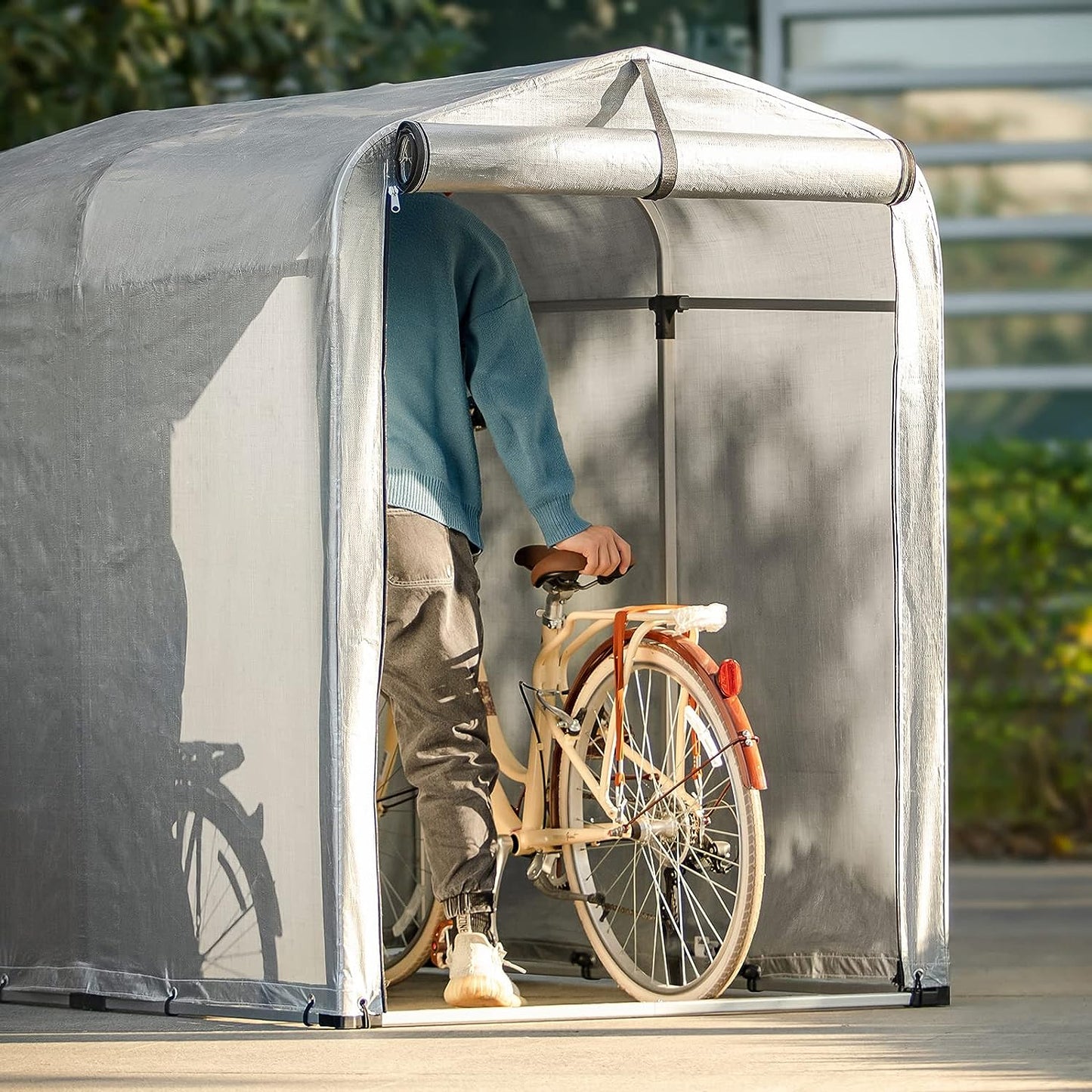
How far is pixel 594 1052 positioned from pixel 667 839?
2.30ft

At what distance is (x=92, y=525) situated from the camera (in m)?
4.95

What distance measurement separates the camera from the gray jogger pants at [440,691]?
493 cm

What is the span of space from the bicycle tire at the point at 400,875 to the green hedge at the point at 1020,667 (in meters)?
2.95

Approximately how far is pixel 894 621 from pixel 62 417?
74.6 inches

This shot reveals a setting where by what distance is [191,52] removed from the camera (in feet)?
27.9

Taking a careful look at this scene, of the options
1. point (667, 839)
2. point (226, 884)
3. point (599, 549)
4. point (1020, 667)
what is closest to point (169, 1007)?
point (226, 884)

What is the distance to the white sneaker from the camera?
16.2 feet

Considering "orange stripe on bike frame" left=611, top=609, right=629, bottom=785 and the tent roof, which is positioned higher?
the tent roof

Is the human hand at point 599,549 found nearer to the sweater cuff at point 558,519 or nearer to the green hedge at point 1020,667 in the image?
the sweater cuff at point 558,519

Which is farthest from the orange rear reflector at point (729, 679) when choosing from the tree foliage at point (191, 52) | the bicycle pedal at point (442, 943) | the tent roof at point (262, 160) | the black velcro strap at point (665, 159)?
the tree foliage at point (191, 52)

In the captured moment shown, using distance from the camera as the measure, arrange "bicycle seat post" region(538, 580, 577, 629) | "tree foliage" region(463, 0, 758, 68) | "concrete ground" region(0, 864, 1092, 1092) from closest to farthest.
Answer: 1. "concrete ground" region(0, 864, 1092, 1092)
2. "bicycle seat post" region(538, 580, 577, 629)
3. "tree foliage" region(463, 0, 758, 68)

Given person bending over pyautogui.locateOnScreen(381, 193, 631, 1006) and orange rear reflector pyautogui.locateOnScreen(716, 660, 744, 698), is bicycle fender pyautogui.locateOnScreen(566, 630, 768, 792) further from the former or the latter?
person bending over pyautogui.locateOnScreen(381, 193, 631, 1006)

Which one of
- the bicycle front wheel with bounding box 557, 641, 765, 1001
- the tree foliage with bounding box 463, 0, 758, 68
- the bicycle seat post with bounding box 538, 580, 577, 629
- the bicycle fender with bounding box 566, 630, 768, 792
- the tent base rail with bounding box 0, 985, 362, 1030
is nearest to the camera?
the tent base rail with bounding box 0, 985, 362, 1030

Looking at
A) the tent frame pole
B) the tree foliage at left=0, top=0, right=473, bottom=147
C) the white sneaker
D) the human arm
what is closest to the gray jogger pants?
the white sneaker
